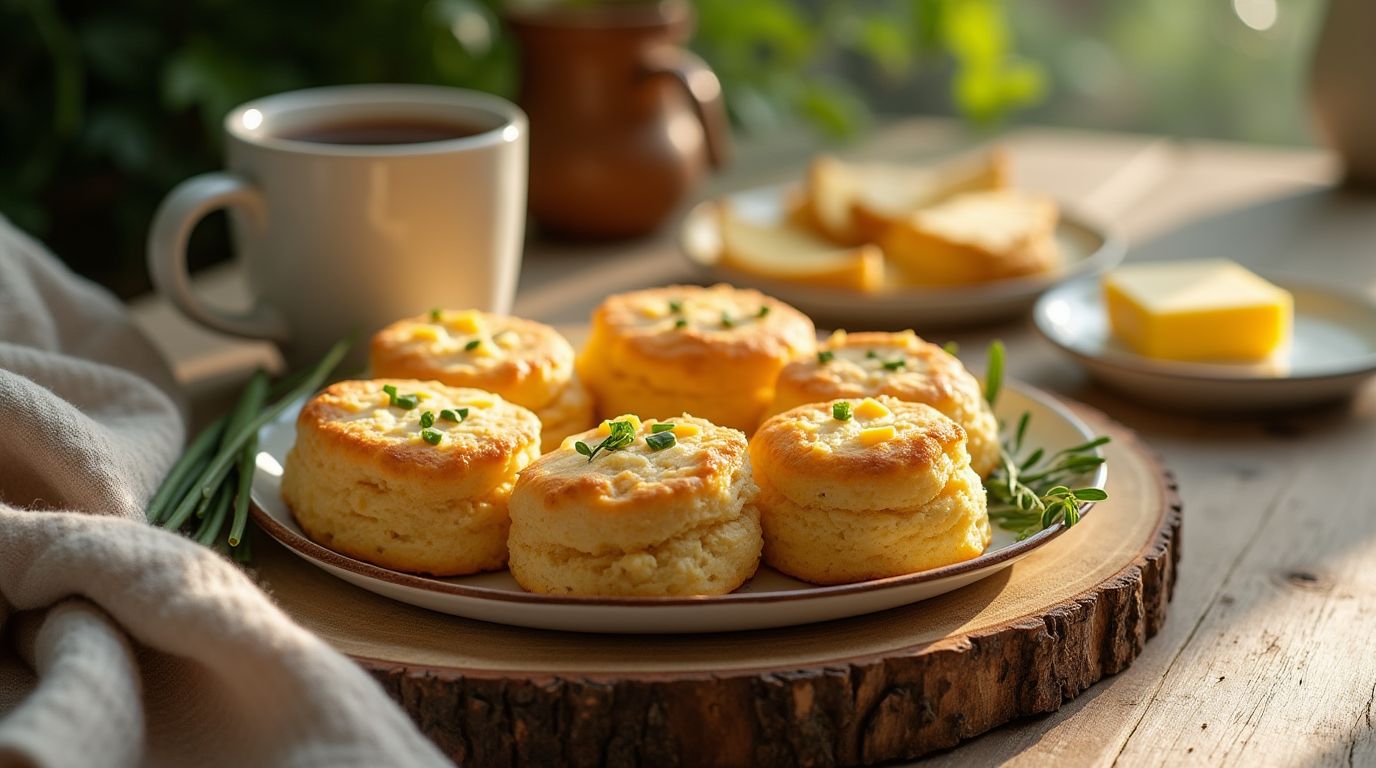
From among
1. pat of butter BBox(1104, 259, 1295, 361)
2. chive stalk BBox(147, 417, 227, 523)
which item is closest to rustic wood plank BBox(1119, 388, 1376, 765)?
pat of butter BBox(1104, 259, 1295, 361)

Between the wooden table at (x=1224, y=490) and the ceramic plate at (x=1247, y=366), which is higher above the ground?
the ceramic plate at (x=1247, y=366)

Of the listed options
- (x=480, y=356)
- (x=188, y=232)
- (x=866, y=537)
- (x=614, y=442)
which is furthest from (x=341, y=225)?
(x=866, y=537)

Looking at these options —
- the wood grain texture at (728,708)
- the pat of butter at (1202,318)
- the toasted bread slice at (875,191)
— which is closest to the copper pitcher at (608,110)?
the toasted bread slice at (875,191)

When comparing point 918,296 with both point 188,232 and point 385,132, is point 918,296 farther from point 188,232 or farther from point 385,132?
point 188,232

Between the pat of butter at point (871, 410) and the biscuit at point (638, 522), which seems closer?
the biscuit at point (638, 522)

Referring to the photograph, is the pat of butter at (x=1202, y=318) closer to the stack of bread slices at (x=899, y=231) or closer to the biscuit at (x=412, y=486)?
the stack of bread slices at (x=899, y=231)

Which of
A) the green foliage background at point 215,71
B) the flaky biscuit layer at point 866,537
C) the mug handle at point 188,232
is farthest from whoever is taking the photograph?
the green foliage background at point 215,71

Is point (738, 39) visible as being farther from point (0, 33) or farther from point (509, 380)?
point (509, 380)
